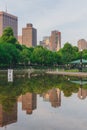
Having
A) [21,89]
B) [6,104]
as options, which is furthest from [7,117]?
[21,89]

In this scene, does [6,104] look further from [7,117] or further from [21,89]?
[21,89]

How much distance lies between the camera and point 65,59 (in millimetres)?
109812

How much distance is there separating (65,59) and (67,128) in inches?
3942

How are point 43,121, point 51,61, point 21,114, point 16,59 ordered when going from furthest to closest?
point 51,61, point 16,59, point 21,114, point 43,121

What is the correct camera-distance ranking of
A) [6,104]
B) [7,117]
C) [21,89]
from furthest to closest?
[21,89] → [6,104] → [7,117]

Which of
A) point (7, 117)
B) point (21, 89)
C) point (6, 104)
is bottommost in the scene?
point (7, 117)

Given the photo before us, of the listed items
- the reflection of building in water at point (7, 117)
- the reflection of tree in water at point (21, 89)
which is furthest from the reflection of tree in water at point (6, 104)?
the reflection of building in water at point (7, 117)

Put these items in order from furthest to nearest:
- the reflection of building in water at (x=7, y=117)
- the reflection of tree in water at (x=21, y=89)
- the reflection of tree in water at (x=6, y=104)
Answer: the reflection of tree in water at (x=21, y=89) < the reflection of tree in water at (x=6, y=104) < the reflection of building in water at (x=7, y=117)

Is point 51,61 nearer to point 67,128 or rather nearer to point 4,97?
point 4,97

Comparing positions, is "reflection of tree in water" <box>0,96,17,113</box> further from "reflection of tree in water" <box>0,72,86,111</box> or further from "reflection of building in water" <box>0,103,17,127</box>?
"reflection of building in water" <box>0,103,17,127</box>

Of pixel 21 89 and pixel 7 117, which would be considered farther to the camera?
pixel 21 89

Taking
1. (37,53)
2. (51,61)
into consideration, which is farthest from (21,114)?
(51,61)

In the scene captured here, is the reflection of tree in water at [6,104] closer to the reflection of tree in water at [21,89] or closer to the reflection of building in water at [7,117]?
the reflection of tree in water at [21,89]

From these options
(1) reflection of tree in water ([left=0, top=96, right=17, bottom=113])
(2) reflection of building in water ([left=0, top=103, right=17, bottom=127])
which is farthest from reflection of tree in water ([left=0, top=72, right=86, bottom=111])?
(2) reflection of building in water ([left=0, top=103, right=17, bottom=127])
